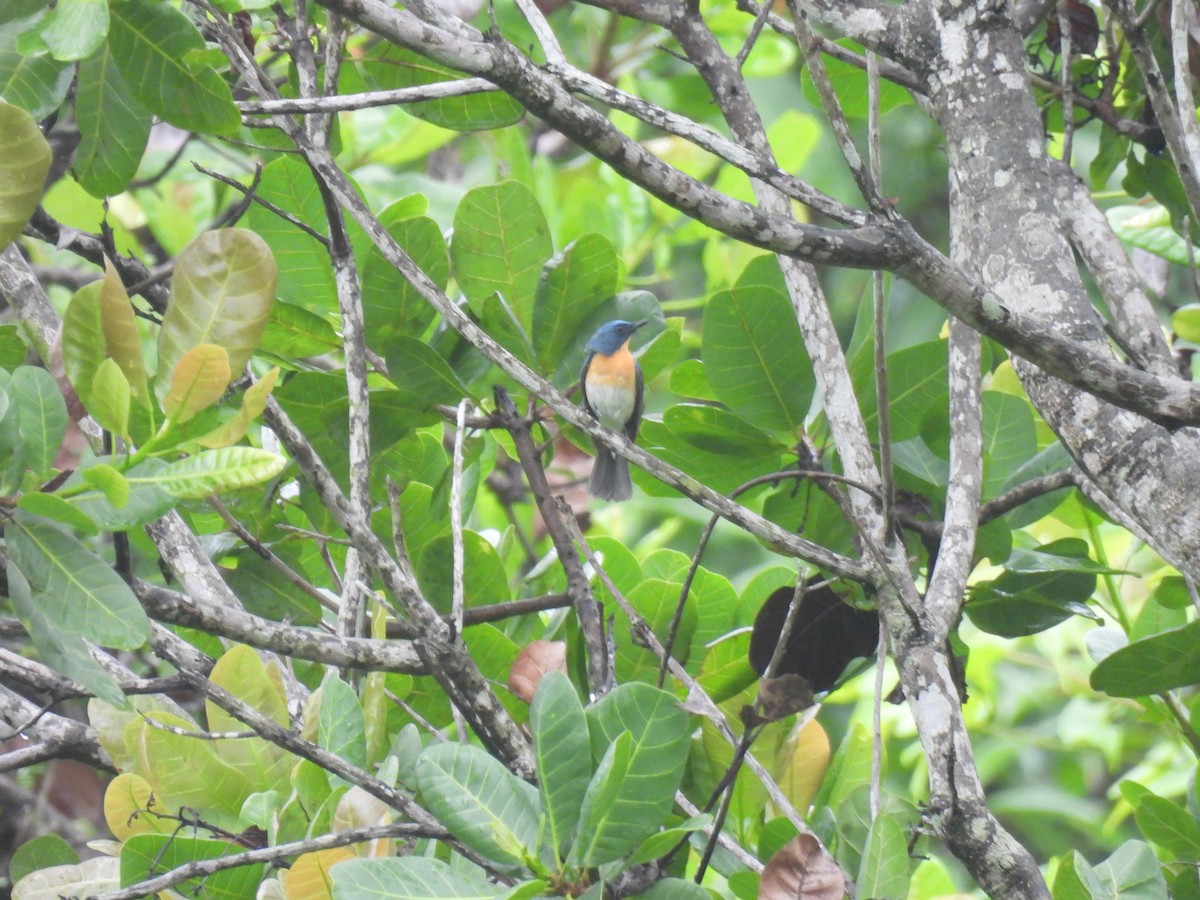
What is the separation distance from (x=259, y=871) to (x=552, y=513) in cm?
60

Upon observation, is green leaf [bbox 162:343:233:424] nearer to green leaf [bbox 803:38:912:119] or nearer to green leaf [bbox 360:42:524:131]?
green leaf [bbox 360:42:524:131]

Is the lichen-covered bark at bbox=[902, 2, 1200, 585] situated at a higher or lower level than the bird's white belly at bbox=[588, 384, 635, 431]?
higher

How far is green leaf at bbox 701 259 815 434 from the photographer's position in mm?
1728

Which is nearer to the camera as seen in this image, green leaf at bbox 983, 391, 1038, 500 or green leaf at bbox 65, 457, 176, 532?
green leaf at bbox 65, 457, 176, 532

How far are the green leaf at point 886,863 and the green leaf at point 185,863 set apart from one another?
658 millimetres

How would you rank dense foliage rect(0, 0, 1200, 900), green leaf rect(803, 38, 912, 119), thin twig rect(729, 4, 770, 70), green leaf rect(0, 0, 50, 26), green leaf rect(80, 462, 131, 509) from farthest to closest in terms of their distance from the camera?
1. green leaf rect(803, 38, 912, 119)
2. thin twig rect(729, 4, 770, 70)
3. green leaf rect(0, 0, 50, 26)
4. dense foliage rect(0, 0, 1200, 900)
5. green leaf rect(80, 462, 131, 509)

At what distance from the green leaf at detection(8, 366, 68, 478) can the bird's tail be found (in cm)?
194

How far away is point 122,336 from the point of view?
1221 millimetres

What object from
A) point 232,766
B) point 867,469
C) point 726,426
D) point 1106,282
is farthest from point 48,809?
point 1106,282

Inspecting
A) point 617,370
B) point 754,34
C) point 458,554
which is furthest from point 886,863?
point 617,370

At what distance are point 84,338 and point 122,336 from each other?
0.04 m

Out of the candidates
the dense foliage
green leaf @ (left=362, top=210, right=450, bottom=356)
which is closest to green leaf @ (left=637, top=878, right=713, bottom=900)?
the dense foliage

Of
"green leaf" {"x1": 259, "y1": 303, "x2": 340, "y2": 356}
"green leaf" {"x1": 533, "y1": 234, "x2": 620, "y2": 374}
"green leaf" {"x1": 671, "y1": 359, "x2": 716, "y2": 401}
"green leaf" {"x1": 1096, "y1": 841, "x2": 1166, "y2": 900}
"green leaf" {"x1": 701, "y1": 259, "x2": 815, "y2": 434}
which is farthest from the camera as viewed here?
"green leaf" {"x1": 671, "y1": 359, "x2": 716, "y2": 401}

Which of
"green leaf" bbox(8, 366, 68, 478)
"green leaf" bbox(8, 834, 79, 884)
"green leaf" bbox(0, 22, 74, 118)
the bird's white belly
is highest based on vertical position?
"green leaf" bbox(0, 22, 74, 118)
